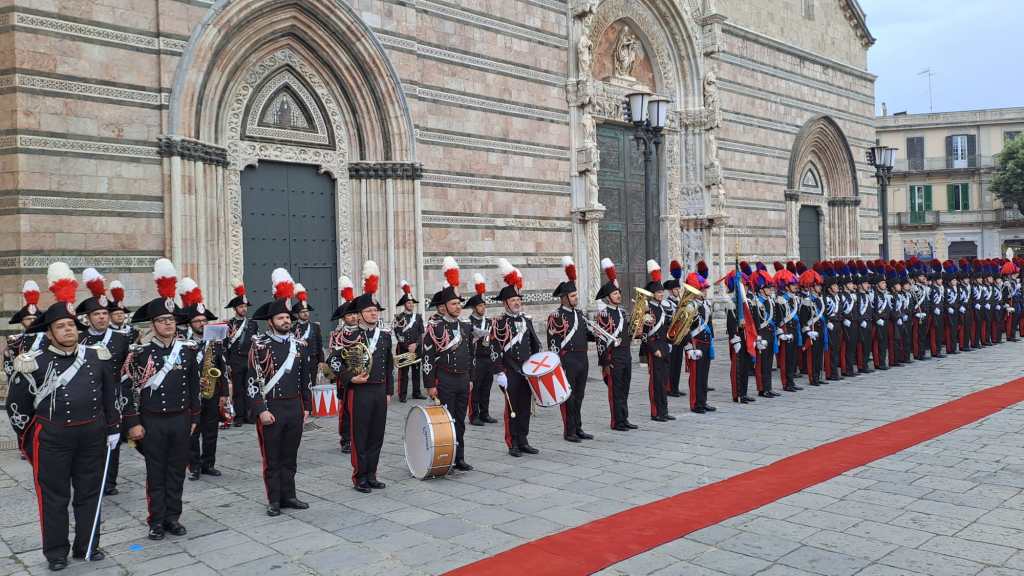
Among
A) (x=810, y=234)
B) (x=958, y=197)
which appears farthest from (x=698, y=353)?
(x=958, y=197)

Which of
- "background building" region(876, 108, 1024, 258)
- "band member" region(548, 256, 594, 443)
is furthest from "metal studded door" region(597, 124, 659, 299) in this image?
"background building" region(876, 108, 1024, 258)

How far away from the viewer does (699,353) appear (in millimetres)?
10812

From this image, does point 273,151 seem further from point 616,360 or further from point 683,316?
point 683,316

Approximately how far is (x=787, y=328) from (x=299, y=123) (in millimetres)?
9033

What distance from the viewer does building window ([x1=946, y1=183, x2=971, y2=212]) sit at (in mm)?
48281

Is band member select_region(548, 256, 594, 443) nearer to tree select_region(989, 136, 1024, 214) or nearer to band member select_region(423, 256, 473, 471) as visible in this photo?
band member select_region(423, 256, 473, 471)

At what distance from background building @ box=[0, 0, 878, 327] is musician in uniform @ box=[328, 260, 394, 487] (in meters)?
Answer: 5.40

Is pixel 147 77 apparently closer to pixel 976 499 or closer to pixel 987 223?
pixel 976 499

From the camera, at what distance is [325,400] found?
8.64m

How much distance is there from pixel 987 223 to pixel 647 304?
151ft

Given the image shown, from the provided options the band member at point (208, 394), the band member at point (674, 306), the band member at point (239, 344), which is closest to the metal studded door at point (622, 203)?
the band member at point (674, 306)

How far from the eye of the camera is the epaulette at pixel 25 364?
5.40 metres

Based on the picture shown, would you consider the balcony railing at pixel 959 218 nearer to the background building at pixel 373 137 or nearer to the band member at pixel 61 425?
the background building at pixel 373 137

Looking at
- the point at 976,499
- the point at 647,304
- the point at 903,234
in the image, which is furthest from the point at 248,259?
the point at 903,234
